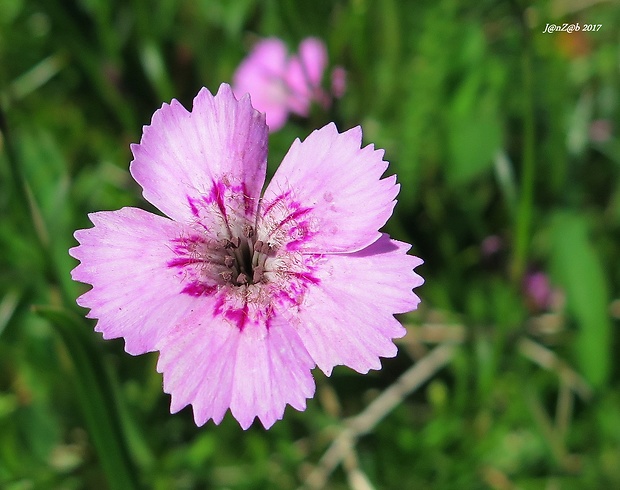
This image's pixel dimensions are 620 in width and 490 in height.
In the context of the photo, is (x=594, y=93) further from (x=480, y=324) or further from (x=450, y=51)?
(x=480, y=324)

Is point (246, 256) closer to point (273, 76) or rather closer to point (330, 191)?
point (330, 191)

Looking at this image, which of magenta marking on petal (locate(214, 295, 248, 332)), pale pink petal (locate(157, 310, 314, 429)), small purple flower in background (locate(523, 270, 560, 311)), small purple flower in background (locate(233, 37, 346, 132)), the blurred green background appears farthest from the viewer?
small purple flower in background (locate(233, 37, 346, 132))

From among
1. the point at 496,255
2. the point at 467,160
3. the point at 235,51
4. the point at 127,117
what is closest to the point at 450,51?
the point at 467,160

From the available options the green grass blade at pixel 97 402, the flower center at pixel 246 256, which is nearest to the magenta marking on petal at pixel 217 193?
the flower center at pixel 246 256

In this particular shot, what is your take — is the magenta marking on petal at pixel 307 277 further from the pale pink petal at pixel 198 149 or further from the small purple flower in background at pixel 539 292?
the small purple flower in background at pixel 539 292

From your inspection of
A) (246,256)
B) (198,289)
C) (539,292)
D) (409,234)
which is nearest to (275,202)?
(246,256)

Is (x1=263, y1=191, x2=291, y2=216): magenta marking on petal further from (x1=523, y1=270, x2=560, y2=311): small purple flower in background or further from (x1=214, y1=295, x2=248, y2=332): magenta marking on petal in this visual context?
(x1=523, y1=270, x2=560, y2=311): small purple flower in background

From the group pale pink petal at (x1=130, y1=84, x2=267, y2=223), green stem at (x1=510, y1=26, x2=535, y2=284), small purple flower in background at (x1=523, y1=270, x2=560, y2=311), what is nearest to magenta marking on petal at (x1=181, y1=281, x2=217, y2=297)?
pale pink petal at (x1=130, y1=84, x2=267, y2=223)
